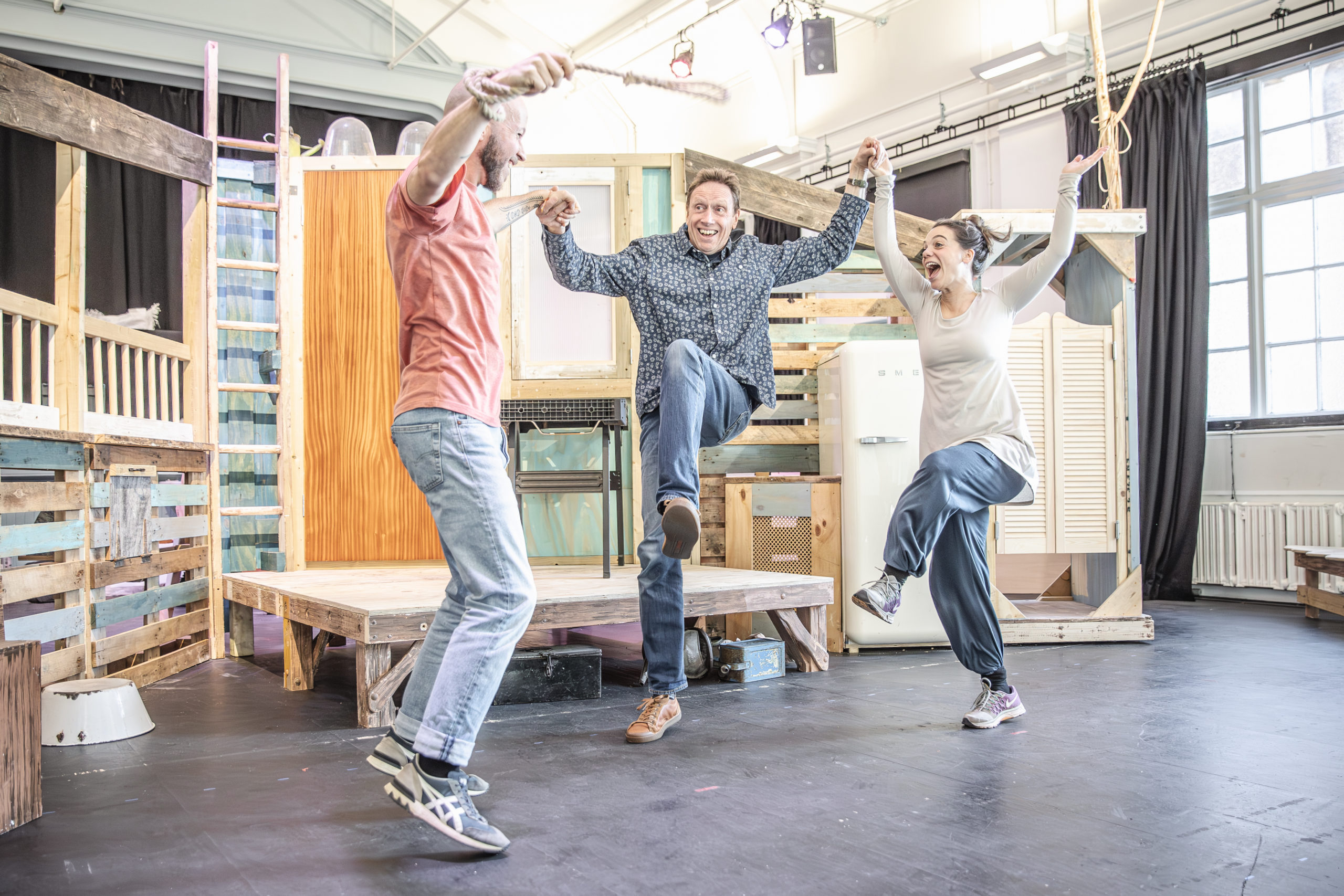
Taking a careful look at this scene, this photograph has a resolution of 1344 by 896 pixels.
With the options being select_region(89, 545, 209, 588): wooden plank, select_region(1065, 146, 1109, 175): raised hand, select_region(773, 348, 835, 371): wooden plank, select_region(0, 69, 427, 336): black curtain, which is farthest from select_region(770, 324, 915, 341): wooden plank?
select_region(0, 69, 427, 336): black curtain

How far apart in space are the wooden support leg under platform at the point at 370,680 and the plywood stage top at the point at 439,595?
58 mm

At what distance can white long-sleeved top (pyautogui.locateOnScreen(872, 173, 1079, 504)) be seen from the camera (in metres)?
2.85

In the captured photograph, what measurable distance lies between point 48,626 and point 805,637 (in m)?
2.69

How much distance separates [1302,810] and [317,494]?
175 inches

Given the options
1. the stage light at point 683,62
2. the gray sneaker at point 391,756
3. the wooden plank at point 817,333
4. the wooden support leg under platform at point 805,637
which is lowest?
the wooden support leg under platform at point 805,637

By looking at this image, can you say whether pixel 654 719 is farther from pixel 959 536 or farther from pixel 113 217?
pixel 113 217

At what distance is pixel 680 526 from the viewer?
232cm

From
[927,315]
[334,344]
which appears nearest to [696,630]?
[927,315]

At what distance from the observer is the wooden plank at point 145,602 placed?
3.37 metres

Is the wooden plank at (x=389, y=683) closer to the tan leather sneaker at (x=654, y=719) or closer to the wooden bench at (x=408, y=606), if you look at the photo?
the wooden bench at (x=408, y=606)

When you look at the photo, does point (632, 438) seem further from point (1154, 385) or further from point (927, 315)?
point (1154, 385)

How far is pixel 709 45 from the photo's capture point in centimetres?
1012

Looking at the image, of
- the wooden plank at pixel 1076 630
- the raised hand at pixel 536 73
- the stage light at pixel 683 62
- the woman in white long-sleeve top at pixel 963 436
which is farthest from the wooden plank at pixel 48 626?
the stage light at pixel 683 62

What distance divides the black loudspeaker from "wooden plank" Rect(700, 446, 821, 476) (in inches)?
154
